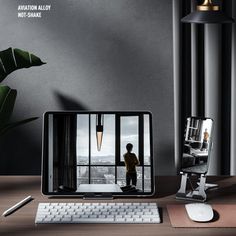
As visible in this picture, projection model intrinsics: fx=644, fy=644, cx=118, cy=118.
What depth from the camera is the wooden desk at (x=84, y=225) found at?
1.64 m

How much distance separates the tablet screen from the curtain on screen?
20.4 inches

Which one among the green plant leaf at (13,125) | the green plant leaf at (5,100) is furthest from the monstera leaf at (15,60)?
the green plant leaf at (13,125)

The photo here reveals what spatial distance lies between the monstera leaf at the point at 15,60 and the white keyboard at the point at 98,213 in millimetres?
465

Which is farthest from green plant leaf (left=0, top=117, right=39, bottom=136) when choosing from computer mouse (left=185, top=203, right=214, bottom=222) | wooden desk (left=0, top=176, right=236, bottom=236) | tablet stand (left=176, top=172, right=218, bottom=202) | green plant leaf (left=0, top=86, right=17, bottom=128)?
computer mouse (left=185, top=203, right=214, bottom=222)

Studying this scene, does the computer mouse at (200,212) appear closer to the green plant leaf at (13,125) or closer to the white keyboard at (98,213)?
the white keyboard at (98,213)

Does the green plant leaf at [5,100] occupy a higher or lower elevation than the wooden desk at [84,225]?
higher

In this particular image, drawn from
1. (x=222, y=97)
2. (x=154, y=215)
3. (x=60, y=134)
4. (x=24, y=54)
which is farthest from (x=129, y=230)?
(x=222, y=97)

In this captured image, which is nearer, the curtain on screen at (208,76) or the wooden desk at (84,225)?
the wooden desk at (84,225)

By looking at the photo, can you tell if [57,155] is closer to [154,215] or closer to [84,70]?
[154,215]

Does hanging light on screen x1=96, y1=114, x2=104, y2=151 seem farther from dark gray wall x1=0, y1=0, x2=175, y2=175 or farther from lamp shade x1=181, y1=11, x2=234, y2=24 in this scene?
dark gray wall x1=0, y1=0, x2=175, y2=175

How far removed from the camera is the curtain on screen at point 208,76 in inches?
94.3

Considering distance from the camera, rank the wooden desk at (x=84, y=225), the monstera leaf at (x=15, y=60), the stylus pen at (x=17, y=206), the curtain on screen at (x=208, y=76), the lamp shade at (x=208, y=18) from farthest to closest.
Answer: the curtain on screen at (x=208, y=76) → the monstera leaf at (x=15, y=60) → the lamp shade at (x=208, y=18) → the stylus pen at (x=17, y=206) → the wooden desk at (x=84, y=225)

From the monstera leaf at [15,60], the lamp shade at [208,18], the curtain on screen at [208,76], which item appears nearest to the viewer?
the lamp shade at [208,18]

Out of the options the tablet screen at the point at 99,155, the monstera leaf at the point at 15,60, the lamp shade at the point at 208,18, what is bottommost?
the tablet screen at the point at 99,155
